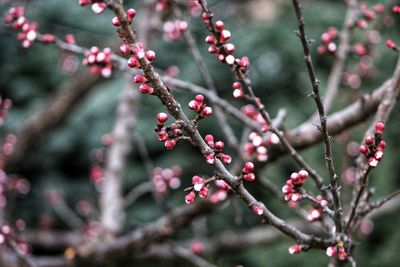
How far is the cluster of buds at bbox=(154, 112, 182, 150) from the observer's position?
1.03 metres

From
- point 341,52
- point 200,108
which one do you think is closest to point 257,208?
point 200,108

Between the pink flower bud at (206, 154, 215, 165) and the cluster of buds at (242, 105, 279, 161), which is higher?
the cluster of buds at (242, 105, 279, 161)

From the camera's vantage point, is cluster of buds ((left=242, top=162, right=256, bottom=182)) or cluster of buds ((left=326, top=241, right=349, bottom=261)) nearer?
cluster of buds ((left=242, top=162, right=256, bottom=182))

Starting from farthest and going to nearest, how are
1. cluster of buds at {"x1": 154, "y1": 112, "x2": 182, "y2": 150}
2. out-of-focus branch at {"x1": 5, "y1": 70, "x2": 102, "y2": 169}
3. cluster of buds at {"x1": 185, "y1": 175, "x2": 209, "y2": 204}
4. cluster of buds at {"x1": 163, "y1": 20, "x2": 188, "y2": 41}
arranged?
out-of-focus branch at {"x1": 5, "y1": 70, "x2": 102, "y2": 169}
cluster of buds at {"x1": 163, "y1": 20, "x2": 188, "y2": 41}
cluster of buds at {"x1": 185, "y1": 175, "x2": 209, "y2": 204}
cluster of buds at {"x1": 154, "y1": 112, "x2": 182, "y2": 150}

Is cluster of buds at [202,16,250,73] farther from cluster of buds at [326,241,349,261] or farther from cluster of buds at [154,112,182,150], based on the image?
cluster of buds at [326,241,349,261]

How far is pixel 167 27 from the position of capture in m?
2.87

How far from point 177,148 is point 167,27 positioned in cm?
252

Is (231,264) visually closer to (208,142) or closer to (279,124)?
(279,124)

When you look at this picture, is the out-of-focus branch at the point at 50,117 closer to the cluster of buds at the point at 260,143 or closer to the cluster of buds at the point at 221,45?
the cluster of buds at the point at 260,143

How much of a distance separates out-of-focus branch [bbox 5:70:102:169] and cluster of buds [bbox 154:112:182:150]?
94.0 inches

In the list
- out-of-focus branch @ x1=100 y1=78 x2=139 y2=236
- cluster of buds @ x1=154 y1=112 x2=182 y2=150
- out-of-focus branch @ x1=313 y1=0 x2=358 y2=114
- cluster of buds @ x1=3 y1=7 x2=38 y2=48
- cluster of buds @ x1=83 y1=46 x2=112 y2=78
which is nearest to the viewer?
cluster of buds @ x1=154 y1=112 x2=182 y2=150

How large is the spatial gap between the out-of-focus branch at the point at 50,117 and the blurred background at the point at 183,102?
1.23m

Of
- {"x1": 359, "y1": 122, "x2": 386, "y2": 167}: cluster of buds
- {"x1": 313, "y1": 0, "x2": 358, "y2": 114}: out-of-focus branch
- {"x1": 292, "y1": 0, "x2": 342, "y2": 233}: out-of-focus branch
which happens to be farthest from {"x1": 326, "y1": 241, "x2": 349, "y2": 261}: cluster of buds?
{"x1": 313, "y1": 0, "x2": 358, "y2": 114}: out-of-focus branch

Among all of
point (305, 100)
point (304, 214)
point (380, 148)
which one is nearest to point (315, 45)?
point (305, 100)
